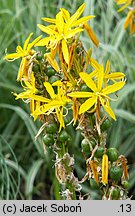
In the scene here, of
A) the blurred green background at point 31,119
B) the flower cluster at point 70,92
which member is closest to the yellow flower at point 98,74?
the flower cluster at point 70,92

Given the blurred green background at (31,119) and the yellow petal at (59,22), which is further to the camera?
the blurred green background at (31,119)

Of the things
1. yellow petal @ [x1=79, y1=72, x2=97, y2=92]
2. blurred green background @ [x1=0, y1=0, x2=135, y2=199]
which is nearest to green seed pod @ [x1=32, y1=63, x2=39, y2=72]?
yellow petal @ [x1=79, y1=72, x2=97, y2=92]

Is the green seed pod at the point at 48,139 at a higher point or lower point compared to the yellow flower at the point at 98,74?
lower

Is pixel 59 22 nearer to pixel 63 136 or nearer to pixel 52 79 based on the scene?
pixel 52 79

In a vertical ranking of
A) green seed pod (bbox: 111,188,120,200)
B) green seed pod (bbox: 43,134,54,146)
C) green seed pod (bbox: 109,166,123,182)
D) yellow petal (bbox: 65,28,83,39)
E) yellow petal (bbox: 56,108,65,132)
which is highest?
yellow petal (bbox: 65,28,83,39)

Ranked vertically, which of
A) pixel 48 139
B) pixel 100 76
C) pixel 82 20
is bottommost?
pixel 48 139

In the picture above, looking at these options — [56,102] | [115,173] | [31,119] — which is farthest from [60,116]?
[31,119]

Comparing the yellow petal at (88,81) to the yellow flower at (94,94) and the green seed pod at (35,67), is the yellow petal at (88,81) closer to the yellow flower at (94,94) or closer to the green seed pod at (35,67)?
the yellow flower at (94,94)

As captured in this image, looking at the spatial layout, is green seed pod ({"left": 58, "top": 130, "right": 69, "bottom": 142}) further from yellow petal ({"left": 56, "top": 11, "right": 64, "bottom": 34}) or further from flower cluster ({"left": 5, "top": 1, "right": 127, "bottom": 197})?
yellow petal ({"left": 56, "top": 11, "right": 64, "bottom": 34})
